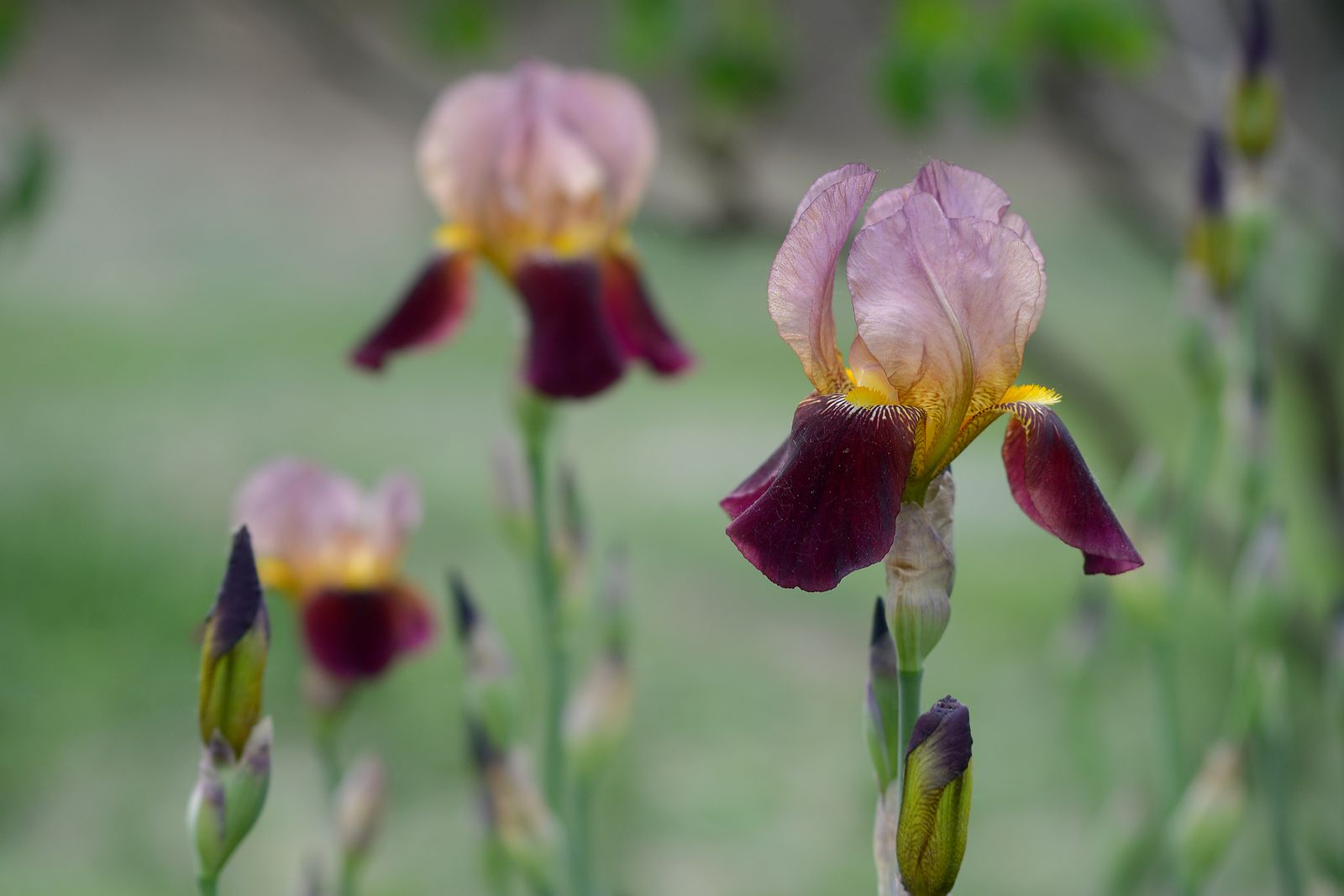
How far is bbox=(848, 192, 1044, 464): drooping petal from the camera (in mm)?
336

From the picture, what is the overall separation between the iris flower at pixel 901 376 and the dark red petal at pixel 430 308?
1.18 ft

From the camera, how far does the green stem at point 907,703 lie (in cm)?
35

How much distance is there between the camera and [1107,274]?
330 cm

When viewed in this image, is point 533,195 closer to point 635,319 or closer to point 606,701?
point 635,319

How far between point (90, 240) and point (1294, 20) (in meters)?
3.38

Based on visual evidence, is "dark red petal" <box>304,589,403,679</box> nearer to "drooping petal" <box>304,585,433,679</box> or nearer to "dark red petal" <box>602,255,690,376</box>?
"drooping petal" <box>304,585,433,679</box>

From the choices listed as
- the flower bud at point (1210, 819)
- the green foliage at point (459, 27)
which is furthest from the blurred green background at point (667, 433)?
the flower bud at point (1210, 819)

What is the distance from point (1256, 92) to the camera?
27.5 inches

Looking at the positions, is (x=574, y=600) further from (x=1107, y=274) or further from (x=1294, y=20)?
(x=1107, y=274)

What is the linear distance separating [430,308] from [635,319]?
114mm

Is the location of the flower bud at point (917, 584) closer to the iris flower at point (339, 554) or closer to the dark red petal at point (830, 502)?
the dark red petal at point (830, 502)

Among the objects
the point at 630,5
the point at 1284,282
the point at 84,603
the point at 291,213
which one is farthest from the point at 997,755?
the point at 291,213

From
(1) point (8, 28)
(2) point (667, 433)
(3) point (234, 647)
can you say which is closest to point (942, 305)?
(3) point (234, 647)

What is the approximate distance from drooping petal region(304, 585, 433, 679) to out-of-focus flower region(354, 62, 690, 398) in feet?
0.42
